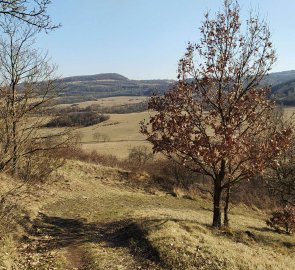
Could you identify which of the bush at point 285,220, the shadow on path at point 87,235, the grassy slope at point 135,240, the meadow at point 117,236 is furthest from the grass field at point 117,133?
the shadow on path at point 87,235

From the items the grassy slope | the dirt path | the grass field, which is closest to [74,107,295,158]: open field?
the grass field

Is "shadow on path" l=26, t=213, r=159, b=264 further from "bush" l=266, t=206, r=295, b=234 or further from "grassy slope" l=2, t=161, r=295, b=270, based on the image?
"bush" l=266, t=206, r=295, b=234

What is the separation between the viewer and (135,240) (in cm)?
1492

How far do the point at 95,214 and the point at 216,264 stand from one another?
354 inches

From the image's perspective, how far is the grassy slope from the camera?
43.1 feet

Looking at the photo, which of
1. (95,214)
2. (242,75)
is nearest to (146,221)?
(95,214)

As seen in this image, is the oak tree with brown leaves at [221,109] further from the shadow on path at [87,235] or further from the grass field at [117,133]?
the grass field at [117,133]

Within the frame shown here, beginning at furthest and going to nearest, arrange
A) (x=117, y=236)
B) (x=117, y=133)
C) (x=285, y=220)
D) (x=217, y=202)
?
(x=117, y=133) < (x=285, y=220) < (x=217, y=202) < (x=117, y=236)

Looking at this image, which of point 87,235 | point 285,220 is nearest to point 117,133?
point 285,220

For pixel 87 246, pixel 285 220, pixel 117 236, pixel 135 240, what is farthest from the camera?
pixel 285 220

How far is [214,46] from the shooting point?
1784 centimetres

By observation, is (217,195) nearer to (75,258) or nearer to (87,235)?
(87,235)

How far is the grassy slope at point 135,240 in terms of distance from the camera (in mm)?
13141

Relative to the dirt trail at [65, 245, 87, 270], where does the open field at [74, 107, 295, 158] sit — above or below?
below
